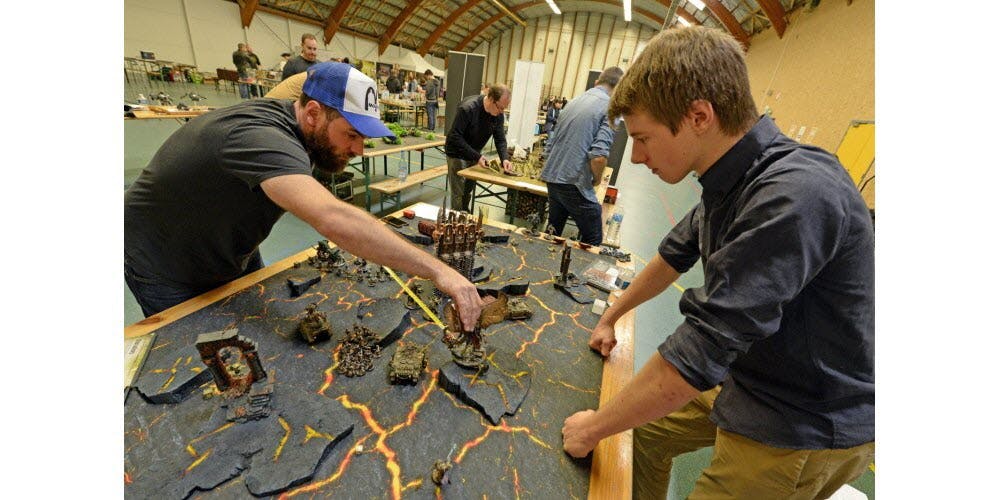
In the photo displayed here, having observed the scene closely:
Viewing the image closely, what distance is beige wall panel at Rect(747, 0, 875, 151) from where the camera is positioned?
6.63 m

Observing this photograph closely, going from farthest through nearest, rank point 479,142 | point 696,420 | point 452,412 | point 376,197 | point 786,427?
1. point 376,197
2. point 479,142
3. point 696,420
4. point 452,412
5. point 786,427

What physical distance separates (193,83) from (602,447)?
18668 millimetres

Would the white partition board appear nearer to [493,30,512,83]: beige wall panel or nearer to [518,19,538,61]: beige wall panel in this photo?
[518,19,538,61]: beige wall panel

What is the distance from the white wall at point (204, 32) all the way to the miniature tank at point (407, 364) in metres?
17.3

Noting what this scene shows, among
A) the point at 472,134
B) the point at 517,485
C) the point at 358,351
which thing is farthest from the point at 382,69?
the point at 517,485

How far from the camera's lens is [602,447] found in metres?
1.36

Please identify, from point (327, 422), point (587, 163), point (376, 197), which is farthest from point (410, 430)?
point (376, 197)

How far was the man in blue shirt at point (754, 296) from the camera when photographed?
918 millimetres

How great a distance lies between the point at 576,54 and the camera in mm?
23484

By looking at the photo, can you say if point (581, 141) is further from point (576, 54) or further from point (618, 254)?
point (576, 54)

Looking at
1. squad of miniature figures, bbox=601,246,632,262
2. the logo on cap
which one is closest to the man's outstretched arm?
the logo on cap

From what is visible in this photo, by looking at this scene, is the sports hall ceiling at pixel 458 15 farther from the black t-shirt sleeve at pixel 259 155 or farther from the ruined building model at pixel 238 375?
the ruined building model at pixel 238 375

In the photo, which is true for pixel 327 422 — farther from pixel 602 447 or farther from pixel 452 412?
pixel 602 447

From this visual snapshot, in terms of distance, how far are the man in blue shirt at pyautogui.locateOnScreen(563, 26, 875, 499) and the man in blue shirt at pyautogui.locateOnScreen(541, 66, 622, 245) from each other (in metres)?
2.49
